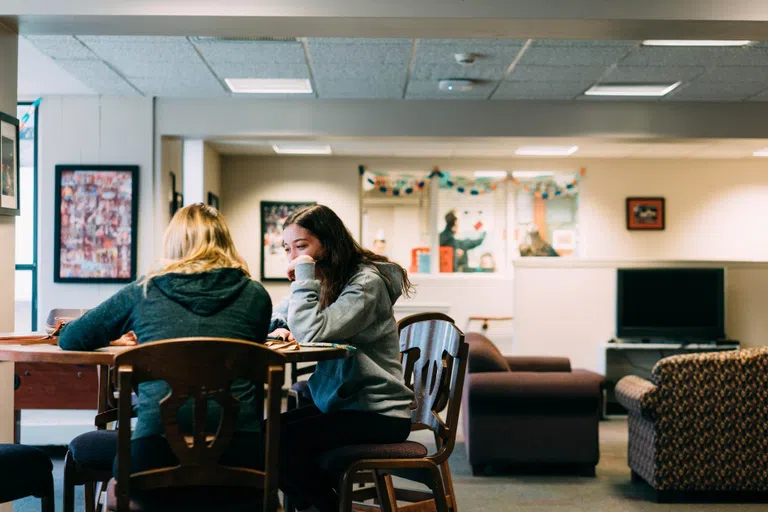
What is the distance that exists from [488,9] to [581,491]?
2.59 metres

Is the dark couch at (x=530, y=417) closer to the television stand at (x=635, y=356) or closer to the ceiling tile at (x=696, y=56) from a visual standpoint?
the ceiling tile at (x=696, y=56)

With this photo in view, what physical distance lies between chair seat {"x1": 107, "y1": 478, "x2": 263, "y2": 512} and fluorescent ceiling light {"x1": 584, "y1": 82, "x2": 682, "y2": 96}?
451 centimetres

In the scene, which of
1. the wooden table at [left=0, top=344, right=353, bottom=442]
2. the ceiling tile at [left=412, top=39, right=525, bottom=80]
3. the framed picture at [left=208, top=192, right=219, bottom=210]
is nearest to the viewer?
the wooden table at [left=0, top=344, right=353, bottom=442]

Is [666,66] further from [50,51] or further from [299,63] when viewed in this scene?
[50,51]

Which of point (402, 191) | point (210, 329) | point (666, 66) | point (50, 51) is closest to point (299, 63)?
point (50, 51)

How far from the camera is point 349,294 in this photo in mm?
2449

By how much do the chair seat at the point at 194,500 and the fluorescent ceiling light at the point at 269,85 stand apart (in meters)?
4.01

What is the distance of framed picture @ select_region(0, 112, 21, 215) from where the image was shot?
141 inches

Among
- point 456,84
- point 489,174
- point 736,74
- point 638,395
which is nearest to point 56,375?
point 456,84

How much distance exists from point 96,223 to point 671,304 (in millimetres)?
4883

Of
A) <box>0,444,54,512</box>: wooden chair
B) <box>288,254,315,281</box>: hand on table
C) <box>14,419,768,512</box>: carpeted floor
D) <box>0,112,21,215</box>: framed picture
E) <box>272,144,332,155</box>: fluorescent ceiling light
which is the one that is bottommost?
<box>14,419,768,512</box>: carpeted floor

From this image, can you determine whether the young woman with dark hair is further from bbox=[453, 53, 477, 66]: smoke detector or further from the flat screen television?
the flat screen television

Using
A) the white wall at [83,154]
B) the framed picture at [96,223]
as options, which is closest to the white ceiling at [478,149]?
the white wall at [83,154]

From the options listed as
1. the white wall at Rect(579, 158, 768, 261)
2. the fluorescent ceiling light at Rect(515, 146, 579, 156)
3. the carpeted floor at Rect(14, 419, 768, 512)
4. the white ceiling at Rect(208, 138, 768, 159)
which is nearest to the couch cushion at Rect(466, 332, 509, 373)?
the carpeted floor at Rect(14, 419, 768, 512)
